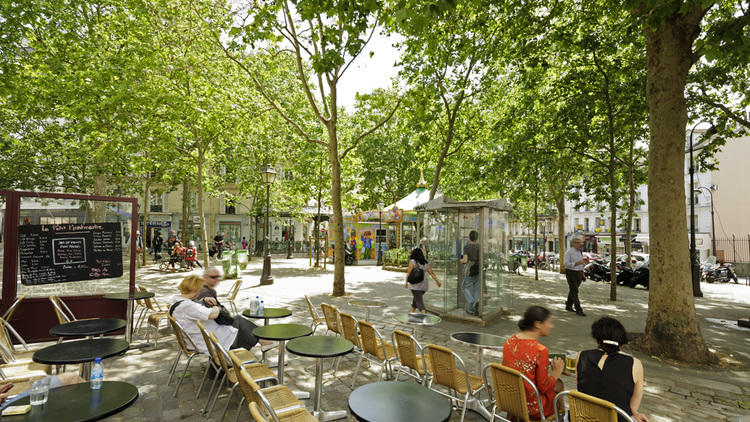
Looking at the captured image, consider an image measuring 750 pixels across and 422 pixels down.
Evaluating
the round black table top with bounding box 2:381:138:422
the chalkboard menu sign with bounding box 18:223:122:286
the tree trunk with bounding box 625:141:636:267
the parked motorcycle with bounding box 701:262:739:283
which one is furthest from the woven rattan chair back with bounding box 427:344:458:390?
the parked motorcycle with bounding box 701:262:739:283

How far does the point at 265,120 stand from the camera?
44.5ft

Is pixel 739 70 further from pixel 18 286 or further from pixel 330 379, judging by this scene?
pixel 18 286

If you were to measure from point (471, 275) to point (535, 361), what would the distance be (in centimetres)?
522

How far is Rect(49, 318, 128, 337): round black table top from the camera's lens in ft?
14.0

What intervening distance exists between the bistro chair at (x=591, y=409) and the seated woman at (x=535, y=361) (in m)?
0.58

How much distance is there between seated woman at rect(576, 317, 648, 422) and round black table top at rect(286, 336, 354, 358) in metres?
2.20

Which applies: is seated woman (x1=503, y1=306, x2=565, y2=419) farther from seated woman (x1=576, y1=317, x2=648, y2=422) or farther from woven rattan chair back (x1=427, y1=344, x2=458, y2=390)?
woven rattan chair back (x1=427, y1=344, x2=458, y2=390)

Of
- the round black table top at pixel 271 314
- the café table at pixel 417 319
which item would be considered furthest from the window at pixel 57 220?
the café table at pixel 417 319

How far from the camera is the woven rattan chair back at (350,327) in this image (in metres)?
4.79

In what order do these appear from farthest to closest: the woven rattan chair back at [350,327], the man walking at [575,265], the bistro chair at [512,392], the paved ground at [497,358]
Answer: the man walking at [575,265] < the woven rattan chair back at [350,327] < the paved ground at [497,358] < the bistro chair at [512,392]

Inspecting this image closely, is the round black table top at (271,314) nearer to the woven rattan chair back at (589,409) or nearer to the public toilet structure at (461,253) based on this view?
the woven rattan chair back at (589,409)

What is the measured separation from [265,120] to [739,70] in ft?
48.1

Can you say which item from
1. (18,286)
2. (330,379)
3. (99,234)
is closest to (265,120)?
(99,234)

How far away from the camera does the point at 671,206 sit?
19.5 feet
